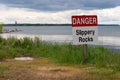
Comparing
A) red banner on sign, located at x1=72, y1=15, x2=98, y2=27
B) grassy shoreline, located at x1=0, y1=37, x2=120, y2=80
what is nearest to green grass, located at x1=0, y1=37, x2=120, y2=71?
grassy shoreline, located at x1=0, y1=37, x2=120, y2=80

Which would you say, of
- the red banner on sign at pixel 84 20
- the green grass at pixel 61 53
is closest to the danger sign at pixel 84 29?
the red banner on sign at pixel 84 20

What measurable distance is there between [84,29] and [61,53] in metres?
2.18

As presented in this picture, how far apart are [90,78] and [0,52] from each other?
20.4ft

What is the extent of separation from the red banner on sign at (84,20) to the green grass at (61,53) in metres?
1.28

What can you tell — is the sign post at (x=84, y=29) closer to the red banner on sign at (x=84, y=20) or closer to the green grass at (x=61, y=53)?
the red banner on sign at (x=84, y=20)

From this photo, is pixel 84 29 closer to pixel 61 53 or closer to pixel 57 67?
pixel 57 67

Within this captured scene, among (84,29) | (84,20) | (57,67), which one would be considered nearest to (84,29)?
(84,29)

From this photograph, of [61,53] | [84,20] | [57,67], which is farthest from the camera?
[61,53]

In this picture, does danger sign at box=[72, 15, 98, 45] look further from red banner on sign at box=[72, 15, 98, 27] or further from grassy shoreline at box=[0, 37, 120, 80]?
grassy shoreline at box=[0, 37, 120, 80]

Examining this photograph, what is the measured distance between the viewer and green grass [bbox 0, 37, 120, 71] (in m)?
15.1

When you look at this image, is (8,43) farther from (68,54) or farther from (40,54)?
(68,54)

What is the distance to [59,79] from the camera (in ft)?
38.7

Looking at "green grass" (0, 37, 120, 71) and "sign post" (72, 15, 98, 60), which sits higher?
"sign post" (72, 15, 98, 60)

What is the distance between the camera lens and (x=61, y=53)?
1694 centimetres
